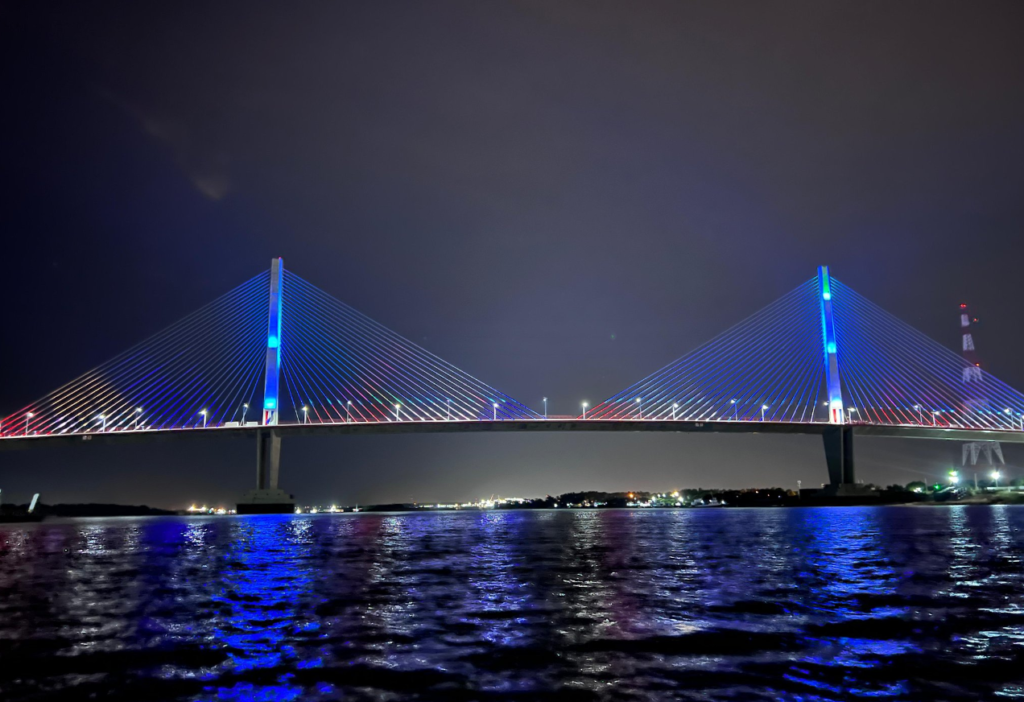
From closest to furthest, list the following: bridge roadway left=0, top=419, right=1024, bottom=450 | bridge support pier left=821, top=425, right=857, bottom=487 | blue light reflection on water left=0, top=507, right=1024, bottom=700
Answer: blue light reflection on water left=0, top=507, right=1024, bottom=700 → bridge roadway left=0, top=419, right=1024, bottom=450 → bridge support pier left=821, top=425, right=857, bottom=487

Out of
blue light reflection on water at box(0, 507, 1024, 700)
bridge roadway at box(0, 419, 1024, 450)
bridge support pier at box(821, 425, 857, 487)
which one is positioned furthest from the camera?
bridge support pier at box(821, 425, 857, 487)

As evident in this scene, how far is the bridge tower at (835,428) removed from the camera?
240ft

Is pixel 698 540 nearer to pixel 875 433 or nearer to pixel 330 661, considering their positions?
pixel 330 661

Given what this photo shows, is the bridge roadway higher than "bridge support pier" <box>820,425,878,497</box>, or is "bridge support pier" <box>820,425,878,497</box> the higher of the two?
the bridge roadway

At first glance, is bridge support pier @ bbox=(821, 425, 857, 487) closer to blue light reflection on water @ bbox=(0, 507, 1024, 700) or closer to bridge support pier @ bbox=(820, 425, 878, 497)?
bridge support pier @ bbox=(820, 425, 878, 497)

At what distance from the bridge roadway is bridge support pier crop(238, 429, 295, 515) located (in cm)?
94

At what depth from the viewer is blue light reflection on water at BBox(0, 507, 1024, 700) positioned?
618cm

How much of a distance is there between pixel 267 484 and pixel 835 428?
54.0m

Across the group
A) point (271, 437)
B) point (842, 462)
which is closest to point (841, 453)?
point (842, 462)

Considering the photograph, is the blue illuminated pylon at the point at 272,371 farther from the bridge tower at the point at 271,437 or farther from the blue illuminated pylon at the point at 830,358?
the blue illuminated pylon at the point at 830,358

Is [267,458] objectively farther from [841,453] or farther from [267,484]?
[841,453]

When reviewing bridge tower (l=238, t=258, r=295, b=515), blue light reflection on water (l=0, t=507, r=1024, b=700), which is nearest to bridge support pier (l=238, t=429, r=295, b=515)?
bridge tower (l=238, t=258, r=295, b=515)

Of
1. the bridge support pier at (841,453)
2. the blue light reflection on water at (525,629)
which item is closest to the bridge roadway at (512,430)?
the bridge support pier at (841,453)

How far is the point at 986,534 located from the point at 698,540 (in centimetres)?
1181
